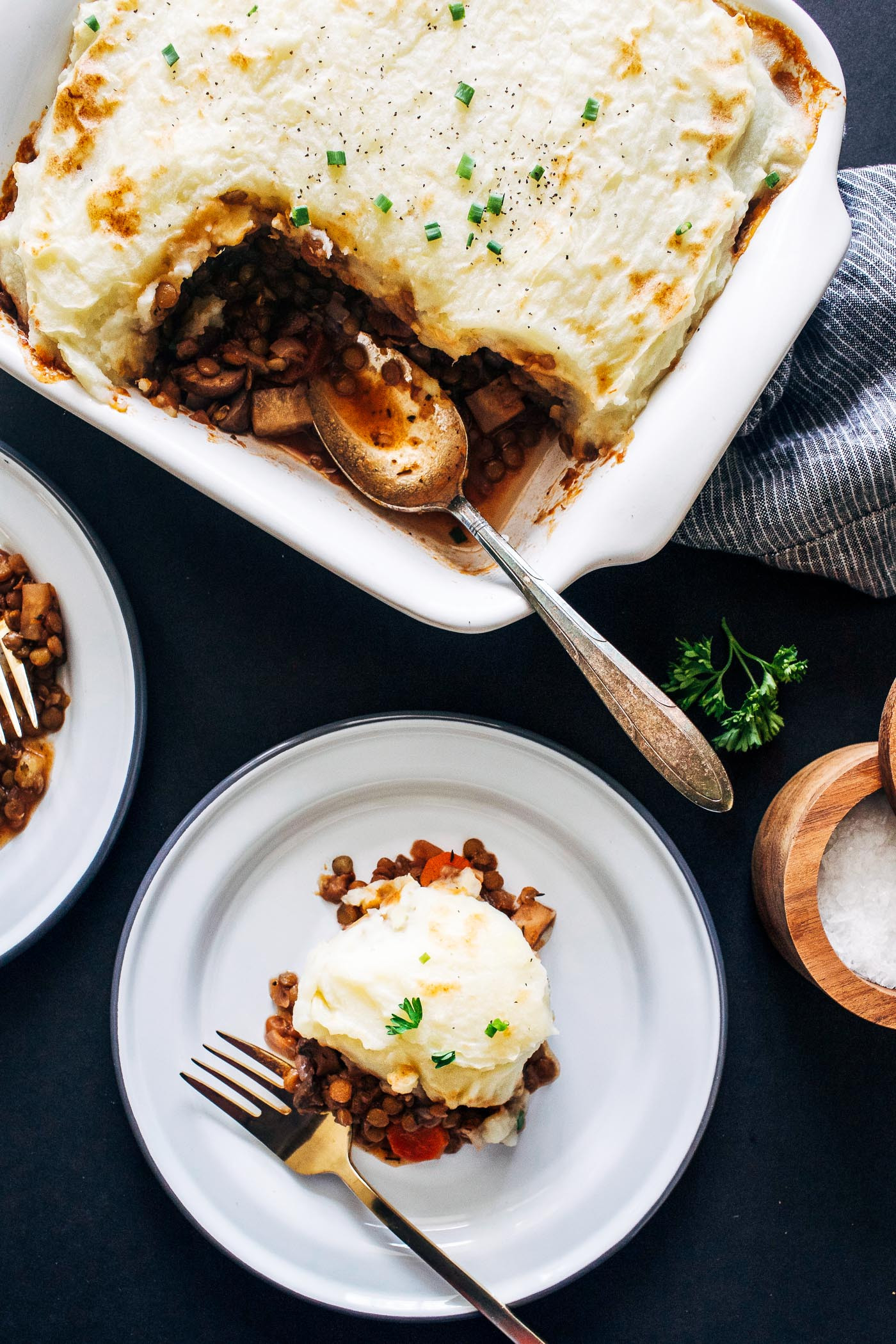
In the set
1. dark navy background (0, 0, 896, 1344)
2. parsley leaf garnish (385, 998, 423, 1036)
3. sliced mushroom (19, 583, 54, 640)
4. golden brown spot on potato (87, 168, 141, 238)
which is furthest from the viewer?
dark navy background (0, 0, 896, 1344)

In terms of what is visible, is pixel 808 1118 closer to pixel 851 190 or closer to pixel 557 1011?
pixel 557 1011

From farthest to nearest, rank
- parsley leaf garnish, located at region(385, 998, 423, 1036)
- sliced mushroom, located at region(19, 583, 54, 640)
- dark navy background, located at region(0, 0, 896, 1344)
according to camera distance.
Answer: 1. dark navy background, located at region(0, 0, 896, 1344)
2. sliced mushroom, located at region(19, 583, 54, 640)
3. parsley leaf garnish, located at region(385, 998, 423, 1036)

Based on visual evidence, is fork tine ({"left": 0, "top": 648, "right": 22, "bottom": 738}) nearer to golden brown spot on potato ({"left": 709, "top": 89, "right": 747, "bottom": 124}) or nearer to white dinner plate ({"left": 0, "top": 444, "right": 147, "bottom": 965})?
white dinner plate ({"left": 0, "top": 444, "right": 147, "bottom": 965})

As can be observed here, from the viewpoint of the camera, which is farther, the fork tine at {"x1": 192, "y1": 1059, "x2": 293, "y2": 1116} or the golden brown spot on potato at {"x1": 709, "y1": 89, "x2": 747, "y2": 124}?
the fork tine at {"x1": 192, "y1": 1059, "x2": 293, "y2": 1116}

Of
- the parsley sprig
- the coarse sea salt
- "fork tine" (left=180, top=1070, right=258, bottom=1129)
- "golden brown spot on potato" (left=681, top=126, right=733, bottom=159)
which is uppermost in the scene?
"golden brown spot on potato" (left=681, top=126, right=733, bottom=159)

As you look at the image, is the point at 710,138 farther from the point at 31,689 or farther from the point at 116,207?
the point at 31,689

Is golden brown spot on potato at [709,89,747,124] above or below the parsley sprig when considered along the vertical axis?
above

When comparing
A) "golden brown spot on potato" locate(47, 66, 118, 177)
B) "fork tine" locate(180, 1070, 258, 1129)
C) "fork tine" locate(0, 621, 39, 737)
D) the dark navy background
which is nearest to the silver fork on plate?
"fork tine" locate(0, 621, 39, 737)
